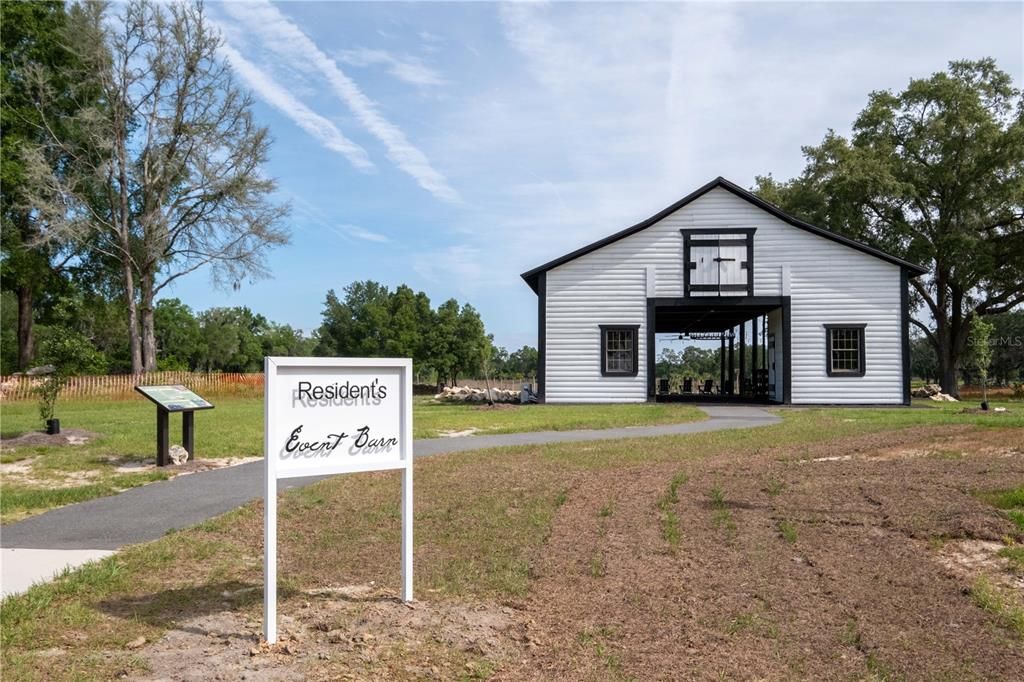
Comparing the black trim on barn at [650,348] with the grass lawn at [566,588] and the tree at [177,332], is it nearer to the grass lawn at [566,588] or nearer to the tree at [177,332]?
the grass lawn at [566,588]

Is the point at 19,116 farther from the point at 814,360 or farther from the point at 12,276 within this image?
the point at 814,360

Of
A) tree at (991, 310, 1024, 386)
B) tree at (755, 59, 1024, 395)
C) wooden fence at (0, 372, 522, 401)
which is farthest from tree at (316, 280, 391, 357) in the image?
tree at (991, 310, 1024, 386)

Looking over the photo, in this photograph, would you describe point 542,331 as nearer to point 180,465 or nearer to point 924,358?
point 180,465

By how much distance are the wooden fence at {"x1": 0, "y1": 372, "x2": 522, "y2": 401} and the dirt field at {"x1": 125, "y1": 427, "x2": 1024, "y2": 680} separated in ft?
80.6

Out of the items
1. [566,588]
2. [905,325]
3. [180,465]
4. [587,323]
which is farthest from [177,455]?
[905,325]

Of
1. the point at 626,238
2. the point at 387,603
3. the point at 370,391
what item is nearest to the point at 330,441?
the point at 370,391

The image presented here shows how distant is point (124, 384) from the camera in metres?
33.6

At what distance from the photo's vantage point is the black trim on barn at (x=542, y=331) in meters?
27.6

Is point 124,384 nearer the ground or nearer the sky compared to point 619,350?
nearer the ground

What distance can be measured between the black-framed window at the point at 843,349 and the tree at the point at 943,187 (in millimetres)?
12704

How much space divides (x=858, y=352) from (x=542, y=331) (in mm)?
10875

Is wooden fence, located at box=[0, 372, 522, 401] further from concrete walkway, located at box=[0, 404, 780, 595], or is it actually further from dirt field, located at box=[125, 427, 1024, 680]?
dirt field, located at box=[125, 427, 1024, 680]

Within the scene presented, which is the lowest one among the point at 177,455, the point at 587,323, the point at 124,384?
the point at 177,455

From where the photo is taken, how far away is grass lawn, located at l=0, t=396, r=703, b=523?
32.6ft
